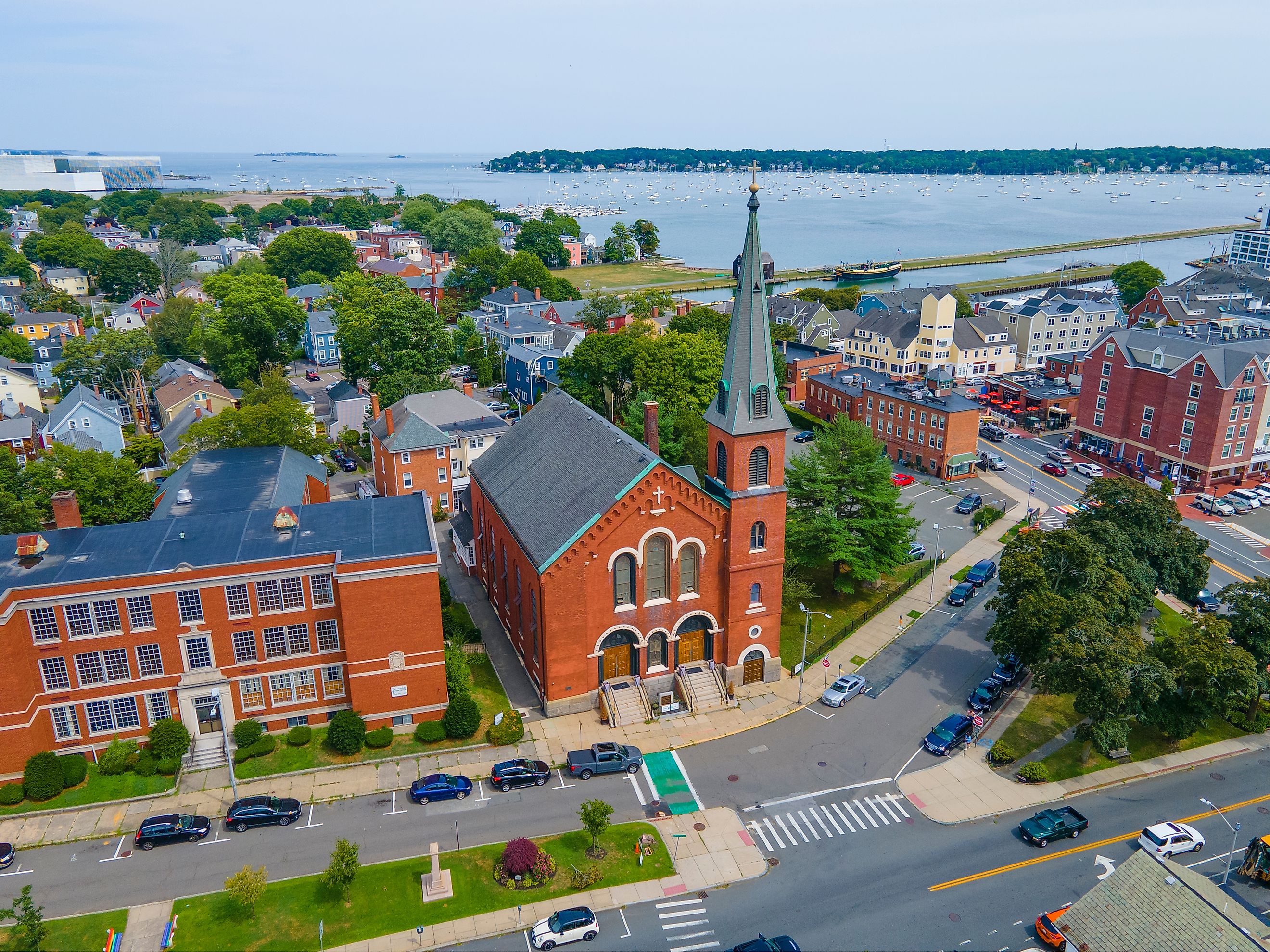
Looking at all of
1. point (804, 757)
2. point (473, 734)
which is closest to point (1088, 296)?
point (804, 757)

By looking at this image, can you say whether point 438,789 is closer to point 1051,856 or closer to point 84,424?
point 1051,856

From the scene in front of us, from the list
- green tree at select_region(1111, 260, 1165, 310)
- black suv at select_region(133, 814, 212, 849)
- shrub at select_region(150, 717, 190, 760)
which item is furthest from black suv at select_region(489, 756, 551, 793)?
green tree at select_region(1111, 260, 1165, 310)

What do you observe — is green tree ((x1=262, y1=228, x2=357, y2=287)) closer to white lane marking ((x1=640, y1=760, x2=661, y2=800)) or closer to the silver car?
the silver car

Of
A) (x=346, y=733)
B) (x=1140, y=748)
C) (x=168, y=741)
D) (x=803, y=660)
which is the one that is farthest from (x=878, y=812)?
(x=168, y=741)

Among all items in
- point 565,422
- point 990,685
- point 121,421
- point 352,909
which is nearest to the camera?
point 352,909

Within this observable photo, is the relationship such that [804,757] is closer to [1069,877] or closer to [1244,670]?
[1069,877]

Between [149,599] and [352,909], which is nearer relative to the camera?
[352,909]
